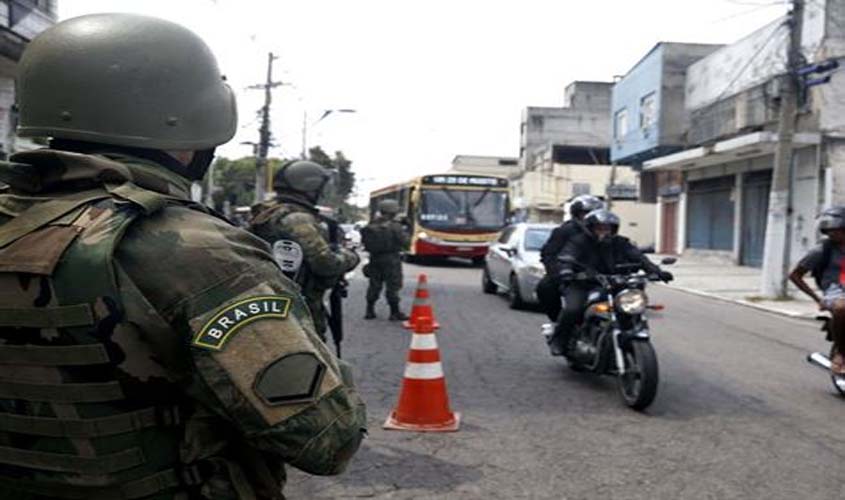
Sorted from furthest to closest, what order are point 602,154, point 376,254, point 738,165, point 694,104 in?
point 602,154, point 694,104, point 738,165, point 376,254

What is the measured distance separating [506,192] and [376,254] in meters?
12.2

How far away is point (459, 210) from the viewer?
22.0m

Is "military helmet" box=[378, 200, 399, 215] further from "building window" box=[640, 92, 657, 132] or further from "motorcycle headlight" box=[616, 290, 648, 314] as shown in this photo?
"building window" box=[640, 92, 657, 132]

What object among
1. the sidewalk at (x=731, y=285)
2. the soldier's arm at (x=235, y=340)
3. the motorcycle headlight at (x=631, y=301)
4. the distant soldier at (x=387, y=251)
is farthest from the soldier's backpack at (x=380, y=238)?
the soldier's arm at (x=235, y=340)

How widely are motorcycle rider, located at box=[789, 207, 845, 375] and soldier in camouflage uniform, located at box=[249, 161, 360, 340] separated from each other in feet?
12.7

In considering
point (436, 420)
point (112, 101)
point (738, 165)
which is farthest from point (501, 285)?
point (738, 165)

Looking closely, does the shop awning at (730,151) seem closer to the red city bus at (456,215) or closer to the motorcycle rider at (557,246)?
the red city bus at (456,215)

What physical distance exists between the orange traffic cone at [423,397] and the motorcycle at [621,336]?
140cm

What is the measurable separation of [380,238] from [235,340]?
30.5 ft

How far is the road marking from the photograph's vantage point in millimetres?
5188

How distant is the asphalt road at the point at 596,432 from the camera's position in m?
4.10

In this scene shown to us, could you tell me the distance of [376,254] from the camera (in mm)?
10672

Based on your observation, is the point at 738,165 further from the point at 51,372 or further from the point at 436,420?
the point at 51,372

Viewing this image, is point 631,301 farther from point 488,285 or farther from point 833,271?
point 488,285
